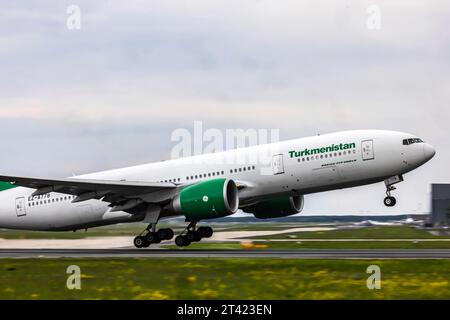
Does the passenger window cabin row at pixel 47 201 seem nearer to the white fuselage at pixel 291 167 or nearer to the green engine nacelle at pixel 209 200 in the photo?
the white fuselage at pixel 291 167

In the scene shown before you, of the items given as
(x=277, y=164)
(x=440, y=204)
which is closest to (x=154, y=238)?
(x=277, y=164)

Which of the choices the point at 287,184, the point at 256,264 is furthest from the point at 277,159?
the point at 256,264

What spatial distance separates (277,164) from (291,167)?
82 centimetres

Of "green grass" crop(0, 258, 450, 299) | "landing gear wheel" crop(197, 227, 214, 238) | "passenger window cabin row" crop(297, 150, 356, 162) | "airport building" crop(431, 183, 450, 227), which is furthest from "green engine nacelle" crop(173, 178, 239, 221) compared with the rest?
"airport building" crop(431, 183, 450, 227)

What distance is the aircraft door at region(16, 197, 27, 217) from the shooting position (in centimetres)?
4662

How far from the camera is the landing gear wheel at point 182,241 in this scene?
43.4m

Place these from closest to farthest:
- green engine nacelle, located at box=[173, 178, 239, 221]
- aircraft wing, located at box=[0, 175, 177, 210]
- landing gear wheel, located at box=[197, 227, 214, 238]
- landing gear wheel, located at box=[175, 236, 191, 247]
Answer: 1. green engine nacelle, located at box=[173, 178, 239, 221]
2. aircraft wing, located at box=[0, 175, 177, 210]
3. landing gear wheel, located at box=[175, 236, 191, 247]
4. landing gear wheel, located at box=[197, 227, 214, 238]

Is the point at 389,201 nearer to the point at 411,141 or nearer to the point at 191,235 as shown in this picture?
the point at 411,141

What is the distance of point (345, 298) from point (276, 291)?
2.21 m

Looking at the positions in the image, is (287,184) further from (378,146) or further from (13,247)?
(13,247)

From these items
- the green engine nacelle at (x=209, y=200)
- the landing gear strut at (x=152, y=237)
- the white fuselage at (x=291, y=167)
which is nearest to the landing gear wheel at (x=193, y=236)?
the landing gear strut at (x=152, y=237)

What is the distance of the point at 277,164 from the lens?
4053 centimetres

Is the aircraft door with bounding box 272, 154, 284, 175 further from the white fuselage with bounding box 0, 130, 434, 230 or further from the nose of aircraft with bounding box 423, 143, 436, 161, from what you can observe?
the nose of aircraft with bounding box 423, 143, 436, 161

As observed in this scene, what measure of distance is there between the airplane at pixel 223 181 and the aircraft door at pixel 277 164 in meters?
0.05
